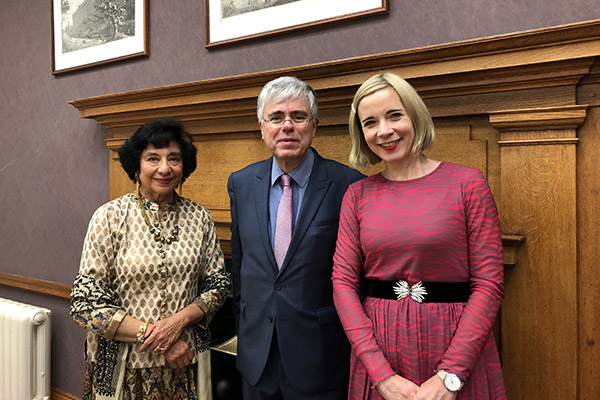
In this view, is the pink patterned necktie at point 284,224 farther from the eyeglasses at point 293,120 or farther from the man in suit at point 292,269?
the eyeglasses at point 293,120

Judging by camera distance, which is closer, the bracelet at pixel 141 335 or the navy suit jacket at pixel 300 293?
the navy suit jacket at pixel 300 293

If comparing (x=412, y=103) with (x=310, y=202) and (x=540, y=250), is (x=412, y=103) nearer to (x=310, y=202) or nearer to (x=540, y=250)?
(x=310, y=202)

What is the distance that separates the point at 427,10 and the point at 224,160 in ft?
3.80

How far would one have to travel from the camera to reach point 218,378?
2119 millimetres

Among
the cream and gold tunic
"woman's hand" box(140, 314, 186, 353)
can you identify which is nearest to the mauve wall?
the cream and gold tunic

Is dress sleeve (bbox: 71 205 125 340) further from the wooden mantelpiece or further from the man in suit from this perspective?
the wooden mantelpiece

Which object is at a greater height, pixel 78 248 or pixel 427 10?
pixel 427 10

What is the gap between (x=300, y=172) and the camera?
1.55 metres

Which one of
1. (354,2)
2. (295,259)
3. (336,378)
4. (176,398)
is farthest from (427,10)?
(176,398)

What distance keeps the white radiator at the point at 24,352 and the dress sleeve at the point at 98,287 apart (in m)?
1.58

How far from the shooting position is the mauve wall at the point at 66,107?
2.07 m

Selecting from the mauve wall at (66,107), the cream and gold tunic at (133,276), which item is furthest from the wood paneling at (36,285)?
the cream and gold tunic at (133,276)

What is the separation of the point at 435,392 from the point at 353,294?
33 centimetres

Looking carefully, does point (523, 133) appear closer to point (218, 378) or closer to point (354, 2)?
point (354, 2)
